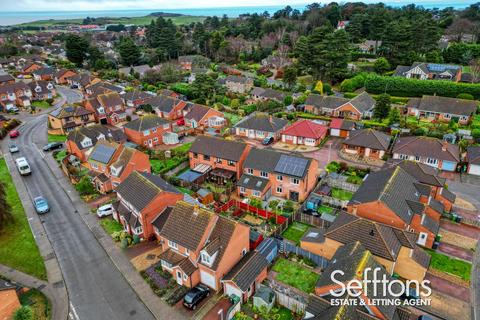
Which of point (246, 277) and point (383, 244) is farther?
point (383, 244)

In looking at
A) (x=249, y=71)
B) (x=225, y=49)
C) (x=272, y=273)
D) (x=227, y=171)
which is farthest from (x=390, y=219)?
(x=225, y=49)

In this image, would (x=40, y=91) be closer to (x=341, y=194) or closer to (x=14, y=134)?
(x=14, y=134)

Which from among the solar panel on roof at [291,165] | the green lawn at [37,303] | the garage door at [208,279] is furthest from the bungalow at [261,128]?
the green lawn at [37,303]

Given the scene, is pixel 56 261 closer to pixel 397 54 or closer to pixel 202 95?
pixel 202 95

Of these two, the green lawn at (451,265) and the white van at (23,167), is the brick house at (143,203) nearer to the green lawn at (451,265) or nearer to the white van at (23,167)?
the white van at (23,167)

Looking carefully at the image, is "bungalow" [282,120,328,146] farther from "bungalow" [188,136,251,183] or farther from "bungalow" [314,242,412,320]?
"bungalow" [314,242,412,320]

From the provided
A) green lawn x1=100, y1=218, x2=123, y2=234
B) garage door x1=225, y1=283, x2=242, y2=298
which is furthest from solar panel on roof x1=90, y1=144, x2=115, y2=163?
garage door x1=225, y1=283, x2=242, y2=298

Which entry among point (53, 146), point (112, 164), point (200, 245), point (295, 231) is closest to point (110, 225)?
point (112, 164)
